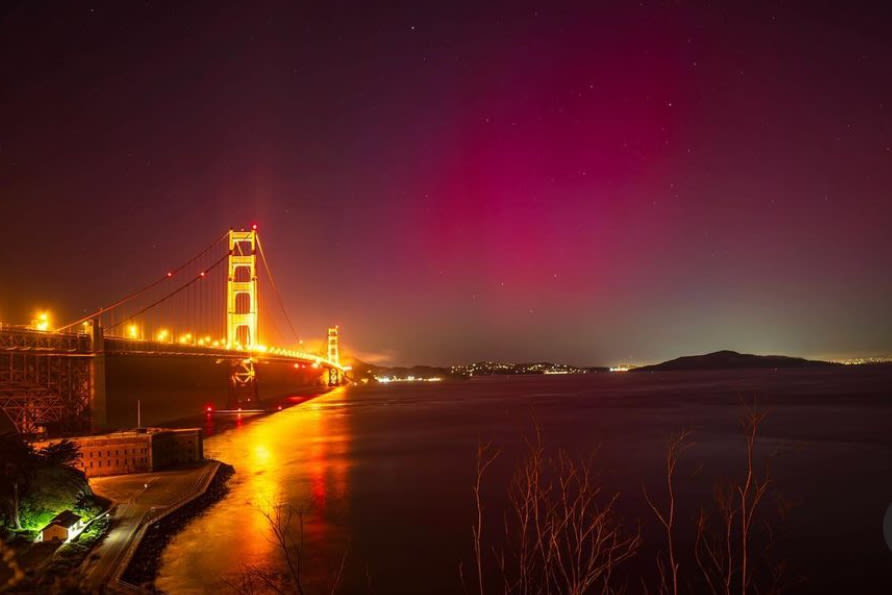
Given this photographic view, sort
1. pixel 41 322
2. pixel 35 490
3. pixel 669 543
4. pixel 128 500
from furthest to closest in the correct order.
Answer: pixel 41 322
pixel 128 500
pixel 35 490
pixel 669 543

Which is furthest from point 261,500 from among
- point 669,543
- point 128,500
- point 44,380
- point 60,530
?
point 669,543

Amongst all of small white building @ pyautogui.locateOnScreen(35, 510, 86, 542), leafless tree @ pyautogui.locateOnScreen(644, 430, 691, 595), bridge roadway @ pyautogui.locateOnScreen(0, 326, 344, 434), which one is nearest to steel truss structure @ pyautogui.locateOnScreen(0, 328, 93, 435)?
bridge roadway @ pyautogui.locateOnScreen(0, 326, 344, 434)

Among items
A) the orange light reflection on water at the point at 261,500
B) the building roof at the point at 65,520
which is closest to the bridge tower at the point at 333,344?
the orange light reflection on water at the point at 261,500

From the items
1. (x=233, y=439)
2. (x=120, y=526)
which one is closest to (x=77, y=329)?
(x=233, y=439)

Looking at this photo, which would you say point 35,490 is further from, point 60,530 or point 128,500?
point 128,500

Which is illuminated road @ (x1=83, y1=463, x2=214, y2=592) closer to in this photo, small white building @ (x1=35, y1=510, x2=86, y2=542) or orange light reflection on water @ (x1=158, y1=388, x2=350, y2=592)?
small white building @ (x1=35, y1=510, x2=86, y2=542)

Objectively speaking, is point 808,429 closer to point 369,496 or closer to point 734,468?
point 734,468
